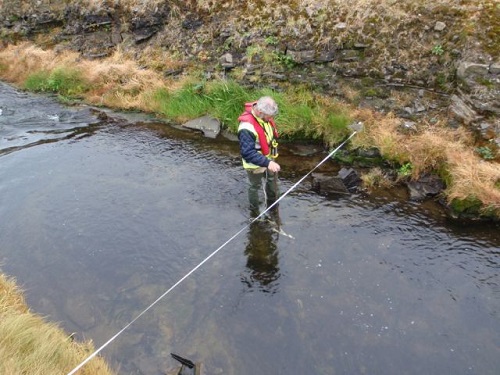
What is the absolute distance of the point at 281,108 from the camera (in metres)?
12.6

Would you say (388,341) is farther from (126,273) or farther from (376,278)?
(126,273)

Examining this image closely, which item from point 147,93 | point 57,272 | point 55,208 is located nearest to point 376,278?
point 57,272

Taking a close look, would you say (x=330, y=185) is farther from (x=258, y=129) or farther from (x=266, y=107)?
(x=266, y=107)

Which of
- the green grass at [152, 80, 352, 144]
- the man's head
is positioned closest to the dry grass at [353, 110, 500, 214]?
the green grass at [152, 80, 352, 144]

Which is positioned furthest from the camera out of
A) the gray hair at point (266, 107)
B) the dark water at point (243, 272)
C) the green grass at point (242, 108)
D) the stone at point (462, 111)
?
the green grass at point (242, 108)

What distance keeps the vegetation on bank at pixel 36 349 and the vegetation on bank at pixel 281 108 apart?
24.1 ft

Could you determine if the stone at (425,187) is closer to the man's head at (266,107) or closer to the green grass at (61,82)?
the man's head at (266,107)

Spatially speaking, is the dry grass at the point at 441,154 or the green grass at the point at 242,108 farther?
the green grass at the point at 242,108

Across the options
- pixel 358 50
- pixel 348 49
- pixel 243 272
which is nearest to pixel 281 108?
pixel 348 49

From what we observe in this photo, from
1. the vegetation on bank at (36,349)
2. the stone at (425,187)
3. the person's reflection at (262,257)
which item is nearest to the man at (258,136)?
the person's reflection at (262,257)

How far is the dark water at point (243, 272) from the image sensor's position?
253 inches

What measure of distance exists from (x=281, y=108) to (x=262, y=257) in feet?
18.7

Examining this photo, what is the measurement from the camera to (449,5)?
11719 millimetres

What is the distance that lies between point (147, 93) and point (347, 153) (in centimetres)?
801
